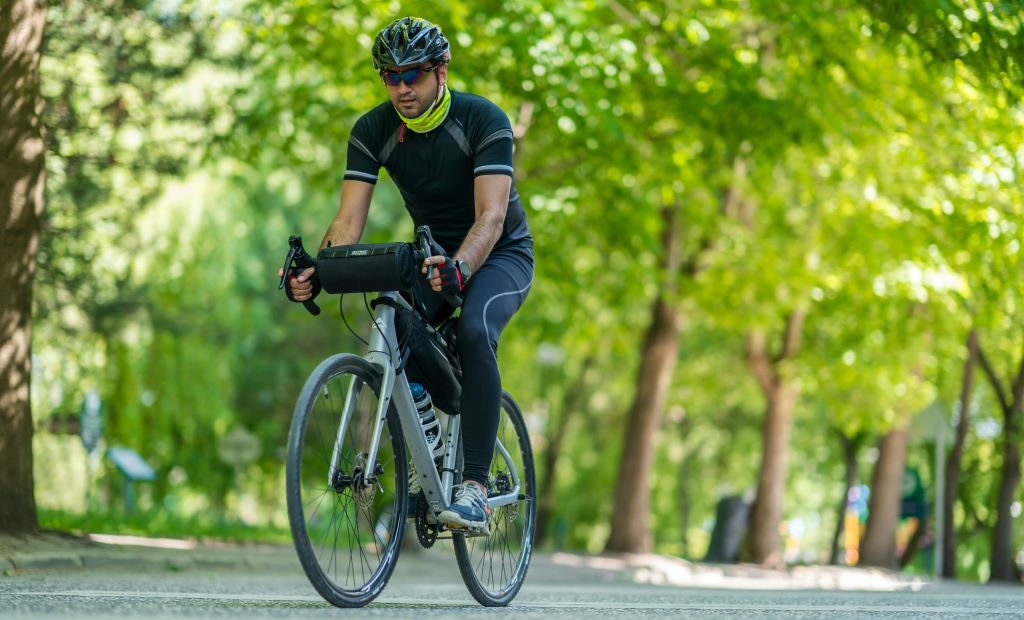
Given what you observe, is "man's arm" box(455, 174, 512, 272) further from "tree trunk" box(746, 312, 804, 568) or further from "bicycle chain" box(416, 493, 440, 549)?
"tree trunk" box(746, 312, 804, 568)

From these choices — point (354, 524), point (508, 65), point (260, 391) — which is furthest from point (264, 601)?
point (260, 391)

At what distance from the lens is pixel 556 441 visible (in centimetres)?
3653

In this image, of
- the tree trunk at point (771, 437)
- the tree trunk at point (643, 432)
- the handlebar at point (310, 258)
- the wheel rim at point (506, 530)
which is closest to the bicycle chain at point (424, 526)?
the wheel rim at point (506, 530)

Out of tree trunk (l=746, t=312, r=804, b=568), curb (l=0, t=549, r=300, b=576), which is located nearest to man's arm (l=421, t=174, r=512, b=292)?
curb (l=0, t=549, r=300, b=576)

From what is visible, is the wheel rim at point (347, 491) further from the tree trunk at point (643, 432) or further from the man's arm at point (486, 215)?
the tree trunk at point (643, 432)

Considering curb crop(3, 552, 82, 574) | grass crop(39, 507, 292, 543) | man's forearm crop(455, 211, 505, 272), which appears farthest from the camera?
grass crop(39, 507, 292, 543)

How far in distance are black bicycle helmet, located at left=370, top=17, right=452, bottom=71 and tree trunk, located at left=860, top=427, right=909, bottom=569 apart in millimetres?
21712

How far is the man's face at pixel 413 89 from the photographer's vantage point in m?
5.86

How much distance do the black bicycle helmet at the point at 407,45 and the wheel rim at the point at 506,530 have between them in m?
1.64

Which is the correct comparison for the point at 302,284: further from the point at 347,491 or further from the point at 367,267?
the point at 347,491

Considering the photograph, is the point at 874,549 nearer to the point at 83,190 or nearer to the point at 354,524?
the point at 83,190

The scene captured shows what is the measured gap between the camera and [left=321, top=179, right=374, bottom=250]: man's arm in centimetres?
607

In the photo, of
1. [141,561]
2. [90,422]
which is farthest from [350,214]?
[90,422]

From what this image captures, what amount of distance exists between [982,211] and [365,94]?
7.03 meters
